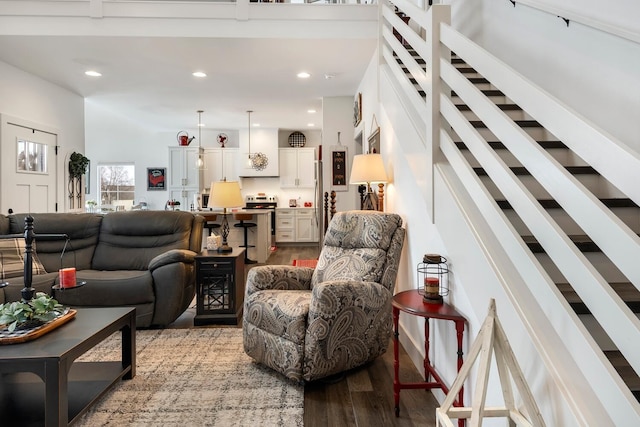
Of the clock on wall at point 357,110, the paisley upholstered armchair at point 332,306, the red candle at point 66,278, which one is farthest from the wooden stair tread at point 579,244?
the clock on wall at point 357,110

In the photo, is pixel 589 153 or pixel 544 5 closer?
pixel 589 153

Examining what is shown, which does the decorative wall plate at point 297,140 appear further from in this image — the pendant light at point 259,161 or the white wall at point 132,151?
the white wall at point 132,151

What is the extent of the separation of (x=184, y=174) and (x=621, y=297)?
897 cm

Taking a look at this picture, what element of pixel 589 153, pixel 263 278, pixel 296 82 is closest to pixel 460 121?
pixel 589 153

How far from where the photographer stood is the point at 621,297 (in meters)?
1.36

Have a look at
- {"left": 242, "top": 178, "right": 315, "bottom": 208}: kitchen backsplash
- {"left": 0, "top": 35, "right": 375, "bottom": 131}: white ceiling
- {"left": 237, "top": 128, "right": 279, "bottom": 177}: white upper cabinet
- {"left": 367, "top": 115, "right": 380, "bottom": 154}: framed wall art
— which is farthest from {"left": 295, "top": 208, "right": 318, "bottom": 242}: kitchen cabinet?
{"left": 367, "top": 115, "right": 380, "bottom": 154}: framed wall art

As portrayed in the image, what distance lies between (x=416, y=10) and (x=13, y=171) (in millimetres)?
5025

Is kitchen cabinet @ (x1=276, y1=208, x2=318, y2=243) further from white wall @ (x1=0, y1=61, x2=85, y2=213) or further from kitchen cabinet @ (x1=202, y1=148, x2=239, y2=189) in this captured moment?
white wall @ (x1=0, y1=61, x2=85, y2=213)

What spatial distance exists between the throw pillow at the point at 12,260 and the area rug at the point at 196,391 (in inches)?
43.9

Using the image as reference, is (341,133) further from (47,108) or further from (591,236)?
(591,236)

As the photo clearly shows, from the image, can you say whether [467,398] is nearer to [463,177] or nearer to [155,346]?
[463,177]

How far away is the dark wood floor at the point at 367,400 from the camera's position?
2.01 m

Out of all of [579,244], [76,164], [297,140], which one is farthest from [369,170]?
[297,140]

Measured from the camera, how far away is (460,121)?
5.80ft
